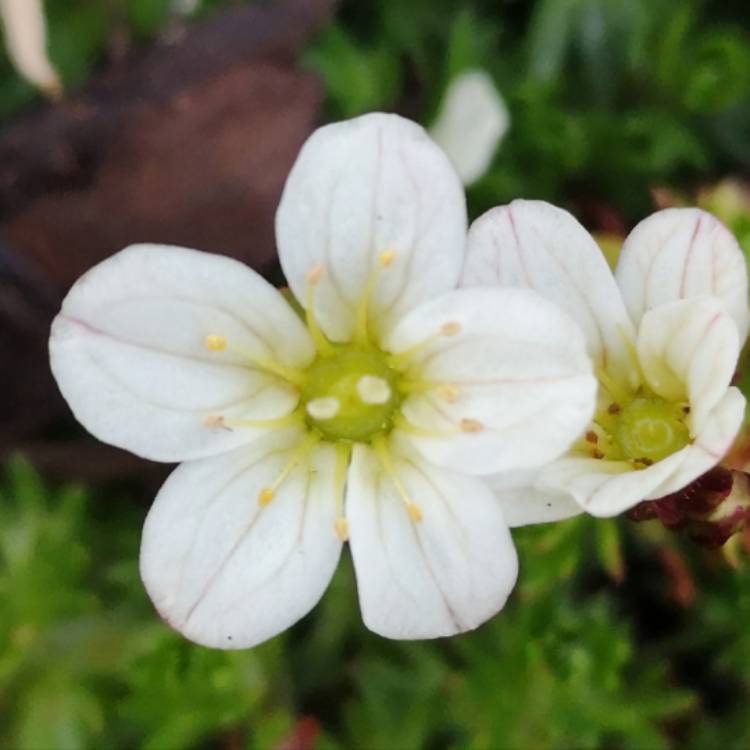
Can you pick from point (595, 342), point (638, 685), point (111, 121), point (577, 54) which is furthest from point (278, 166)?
point (638, 685)

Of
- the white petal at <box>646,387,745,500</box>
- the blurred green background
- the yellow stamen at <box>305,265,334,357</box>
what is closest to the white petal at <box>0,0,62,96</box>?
the blurred green background

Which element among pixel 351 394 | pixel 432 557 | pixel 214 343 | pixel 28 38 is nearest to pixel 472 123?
pixel 28 38

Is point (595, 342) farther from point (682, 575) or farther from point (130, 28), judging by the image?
point (130, 28)

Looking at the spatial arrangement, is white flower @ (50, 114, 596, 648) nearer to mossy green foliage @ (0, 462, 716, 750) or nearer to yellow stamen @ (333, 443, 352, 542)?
yellow stamen @ (333, 443, 352, 542)

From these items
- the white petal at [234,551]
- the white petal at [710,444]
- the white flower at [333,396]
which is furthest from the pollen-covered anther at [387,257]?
the white petal at [710,444]

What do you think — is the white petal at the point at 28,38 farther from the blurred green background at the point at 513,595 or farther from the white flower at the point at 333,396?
the white flower at the point at 333,396

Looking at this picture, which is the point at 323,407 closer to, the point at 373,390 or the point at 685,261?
the point at 373,390

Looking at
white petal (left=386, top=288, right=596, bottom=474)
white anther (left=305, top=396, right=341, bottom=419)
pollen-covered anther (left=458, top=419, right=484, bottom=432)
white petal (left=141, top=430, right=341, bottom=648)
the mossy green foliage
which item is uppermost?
white petal (left=386, top=288, right=596, bottom=474)
